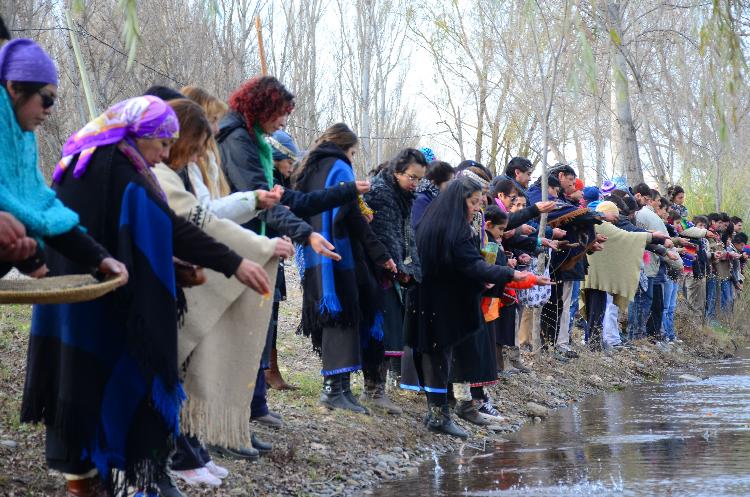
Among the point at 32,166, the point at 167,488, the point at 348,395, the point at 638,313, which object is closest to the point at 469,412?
the point at 348,395

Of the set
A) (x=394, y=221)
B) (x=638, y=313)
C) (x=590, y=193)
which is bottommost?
(x=638, y=313)

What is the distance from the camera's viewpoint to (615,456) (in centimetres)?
690

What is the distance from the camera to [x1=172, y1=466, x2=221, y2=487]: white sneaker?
5.15 meters

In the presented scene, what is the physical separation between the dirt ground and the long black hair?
116cm

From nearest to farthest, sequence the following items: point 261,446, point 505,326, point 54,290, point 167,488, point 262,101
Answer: point 54,290 < point 167,488 < point 261,446 < point 262,101 < point 505,326

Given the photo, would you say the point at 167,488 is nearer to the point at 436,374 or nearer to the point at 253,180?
the point at 253,180

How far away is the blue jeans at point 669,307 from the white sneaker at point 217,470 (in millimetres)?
10189

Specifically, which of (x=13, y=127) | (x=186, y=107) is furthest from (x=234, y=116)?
(x=13, y=127)

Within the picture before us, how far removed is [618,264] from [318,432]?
6949 millimetres

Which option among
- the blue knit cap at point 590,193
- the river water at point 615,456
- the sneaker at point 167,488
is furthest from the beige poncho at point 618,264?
the sneaker at point 167,488

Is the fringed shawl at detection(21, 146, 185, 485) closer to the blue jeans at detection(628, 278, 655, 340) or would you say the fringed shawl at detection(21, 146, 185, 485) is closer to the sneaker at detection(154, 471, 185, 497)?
the sneaker at detection(154, 471, 185, 497)

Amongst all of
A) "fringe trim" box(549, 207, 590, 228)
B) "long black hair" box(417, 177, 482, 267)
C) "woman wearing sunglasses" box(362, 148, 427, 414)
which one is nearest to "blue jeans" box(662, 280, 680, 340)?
"fringe trim" box(549, 207, 590, 228)

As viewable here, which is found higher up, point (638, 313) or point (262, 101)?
point (262, 101)

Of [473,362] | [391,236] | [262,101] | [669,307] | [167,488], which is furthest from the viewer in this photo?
[669,307]
